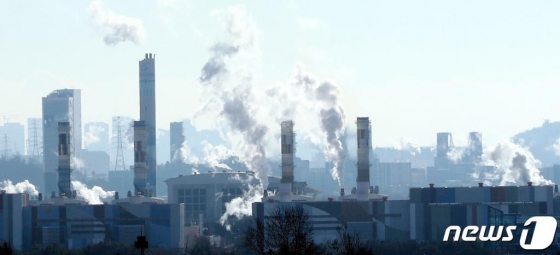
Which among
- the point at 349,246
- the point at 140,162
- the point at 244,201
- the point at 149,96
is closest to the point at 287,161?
the point at 140,162

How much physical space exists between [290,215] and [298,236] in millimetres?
1904

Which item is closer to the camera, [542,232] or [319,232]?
[542,232]

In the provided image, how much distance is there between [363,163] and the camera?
13388 cm

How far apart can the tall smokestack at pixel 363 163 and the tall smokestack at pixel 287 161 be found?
5.95 m

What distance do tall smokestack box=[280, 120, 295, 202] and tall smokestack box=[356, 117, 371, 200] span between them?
5947 millimetres

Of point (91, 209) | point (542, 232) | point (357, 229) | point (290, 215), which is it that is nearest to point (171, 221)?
point (91, 209)

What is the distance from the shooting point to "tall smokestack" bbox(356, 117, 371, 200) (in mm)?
133250

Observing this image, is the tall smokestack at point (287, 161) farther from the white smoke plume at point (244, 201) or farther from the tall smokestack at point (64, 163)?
the tall smokestack at point (64, 163)

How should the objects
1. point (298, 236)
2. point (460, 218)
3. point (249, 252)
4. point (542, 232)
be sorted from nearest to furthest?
point (298, 236) → point (542, 232) → point (249, 252) → point (460, 218)

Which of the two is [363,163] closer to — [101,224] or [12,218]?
[101,224]

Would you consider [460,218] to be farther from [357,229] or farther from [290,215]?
[290,215]

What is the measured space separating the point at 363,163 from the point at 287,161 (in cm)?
672

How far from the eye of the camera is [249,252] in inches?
A: 3937

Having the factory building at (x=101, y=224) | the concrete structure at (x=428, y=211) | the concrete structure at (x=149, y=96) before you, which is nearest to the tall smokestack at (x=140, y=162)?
the factory building at (x=101, y=224)
